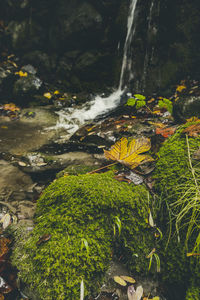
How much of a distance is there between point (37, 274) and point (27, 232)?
48 cm

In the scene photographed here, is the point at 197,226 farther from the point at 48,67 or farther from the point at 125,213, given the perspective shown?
the point at 48,67

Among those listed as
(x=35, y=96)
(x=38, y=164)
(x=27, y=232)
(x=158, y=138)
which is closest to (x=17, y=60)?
(x=35, y=96)

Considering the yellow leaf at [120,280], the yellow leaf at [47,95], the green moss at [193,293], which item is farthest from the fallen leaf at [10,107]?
the green moss at [193,293]

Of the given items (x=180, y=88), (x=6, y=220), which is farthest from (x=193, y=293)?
(x=180, y=88)

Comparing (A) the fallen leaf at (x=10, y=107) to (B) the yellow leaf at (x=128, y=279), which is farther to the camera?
(A) the fallen leaf at (x=10, y=107)

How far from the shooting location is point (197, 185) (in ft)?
5.98

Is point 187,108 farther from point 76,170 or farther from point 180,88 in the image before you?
point 76,170

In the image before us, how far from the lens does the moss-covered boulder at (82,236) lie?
1538mm

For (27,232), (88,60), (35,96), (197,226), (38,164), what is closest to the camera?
(197,226)

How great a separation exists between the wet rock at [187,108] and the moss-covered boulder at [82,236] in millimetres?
2402

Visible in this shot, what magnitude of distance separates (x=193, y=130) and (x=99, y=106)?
12.6 ft

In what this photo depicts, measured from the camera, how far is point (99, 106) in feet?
19.1

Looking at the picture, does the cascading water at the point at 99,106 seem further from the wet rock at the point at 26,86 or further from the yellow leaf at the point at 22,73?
the yellow leaf at the point at 22,73

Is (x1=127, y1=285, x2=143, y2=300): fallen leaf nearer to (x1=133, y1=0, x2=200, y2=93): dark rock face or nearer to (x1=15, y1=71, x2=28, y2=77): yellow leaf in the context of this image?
(x1=133, y1=0, x2=200, y2=93): dark rock face
